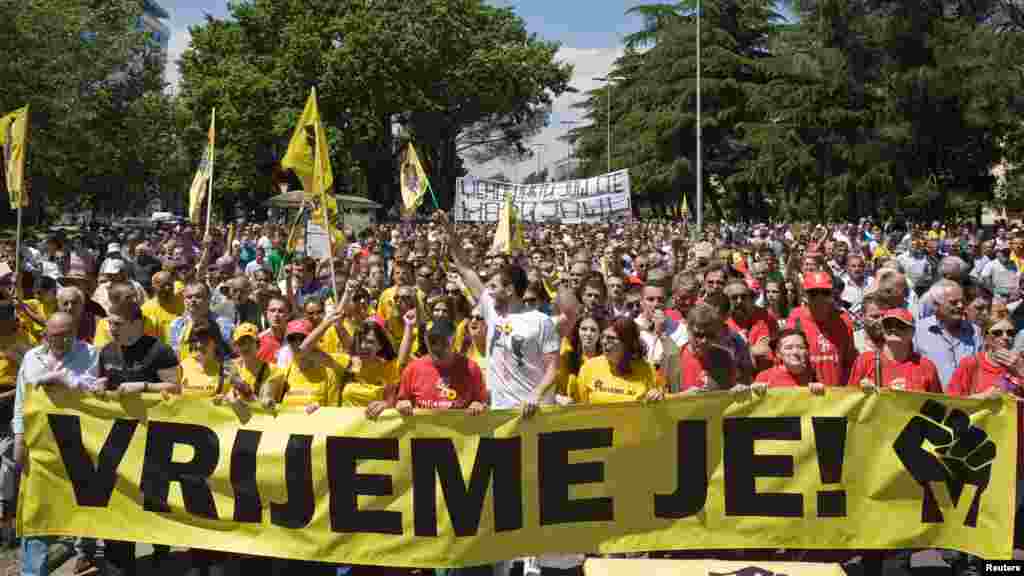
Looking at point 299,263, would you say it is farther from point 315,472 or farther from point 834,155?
point 834,155

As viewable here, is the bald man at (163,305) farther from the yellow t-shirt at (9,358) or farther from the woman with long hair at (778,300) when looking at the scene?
the woman with long hair at (778,300)

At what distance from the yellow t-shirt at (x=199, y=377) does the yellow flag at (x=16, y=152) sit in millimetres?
5306

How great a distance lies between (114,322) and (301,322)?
3.49ft

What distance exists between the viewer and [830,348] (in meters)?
6.81

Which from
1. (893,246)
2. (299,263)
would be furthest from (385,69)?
(299,263)

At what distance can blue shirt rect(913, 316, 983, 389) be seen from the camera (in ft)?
23.4

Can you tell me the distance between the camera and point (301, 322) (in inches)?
265

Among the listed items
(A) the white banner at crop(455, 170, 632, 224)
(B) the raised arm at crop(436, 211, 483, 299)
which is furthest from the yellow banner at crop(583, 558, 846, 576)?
(A) the white banner at crop(455, 170, 632, 224)

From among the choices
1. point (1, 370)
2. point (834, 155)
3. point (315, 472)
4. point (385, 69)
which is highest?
point (385, 69)

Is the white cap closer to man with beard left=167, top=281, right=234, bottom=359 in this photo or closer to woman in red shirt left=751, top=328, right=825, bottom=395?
man with beard left=167, top=281, right=234, bottom=359

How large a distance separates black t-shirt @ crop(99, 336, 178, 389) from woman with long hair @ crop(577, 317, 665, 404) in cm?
237

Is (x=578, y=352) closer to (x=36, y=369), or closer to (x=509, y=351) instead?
(x=509, y=351)

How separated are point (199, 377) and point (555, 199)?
1681 cm

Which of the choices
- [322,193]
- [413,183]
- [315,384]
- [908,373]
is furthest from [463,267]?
[413,183]
